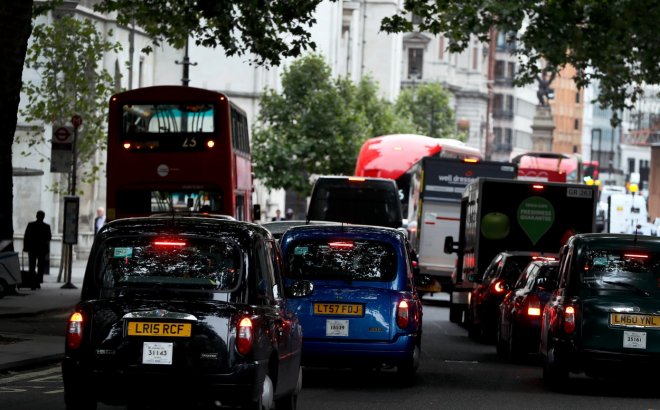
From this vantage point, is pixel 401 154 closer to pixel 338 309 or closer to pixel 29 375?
pixel 29 375

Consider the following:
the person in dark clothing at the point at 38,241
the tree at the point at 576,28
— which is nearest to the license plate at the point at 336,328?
the tree at the point at 576,28

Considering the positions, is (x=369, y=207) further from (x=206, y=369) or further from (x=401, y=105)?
(x=401, y=105)

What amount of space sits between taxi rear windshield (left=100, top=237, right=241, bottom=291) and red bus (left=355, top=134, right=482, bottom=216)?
138 feet

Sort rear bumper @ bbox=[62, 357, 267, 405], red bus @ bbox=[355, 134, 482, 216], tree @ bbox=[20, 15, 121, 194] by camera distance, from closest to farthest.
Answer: rear bumper @ bbox=[62, 357, 267, 405] → tree @ bbox=[20, 15, 121, 194] → red bus @ bbox=[355, 134, 482, 216]

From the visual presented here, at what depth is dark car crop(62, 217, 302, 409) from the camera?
12828 millimetres

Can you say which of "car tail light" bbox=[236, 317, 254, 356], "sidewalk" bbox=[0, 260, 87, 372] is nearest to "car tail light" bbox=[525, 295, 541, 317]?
"sidewalk" bbox=[0, 260, 87, 372]

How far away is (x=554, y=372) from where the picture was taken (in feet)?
61.8

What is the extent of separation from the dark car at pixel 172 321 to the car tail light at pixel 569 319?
5424mm

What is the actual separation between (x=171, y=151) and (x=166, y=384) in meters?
20.0

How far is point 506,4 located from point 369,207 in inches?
207

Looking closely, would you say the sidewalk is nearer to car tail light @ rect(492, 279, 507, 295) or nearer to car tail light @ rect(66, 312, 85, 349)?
car tail light @ rect(66, 312, 85, 349)

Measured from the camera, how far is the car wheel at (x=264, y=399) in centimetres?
1305

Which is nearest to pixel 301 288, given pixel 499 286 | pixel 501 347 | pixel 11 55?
pixel 501 347

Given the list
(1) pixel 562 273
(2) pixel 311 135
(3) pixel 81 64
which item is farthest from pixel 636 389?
(2) pixel 311 135
